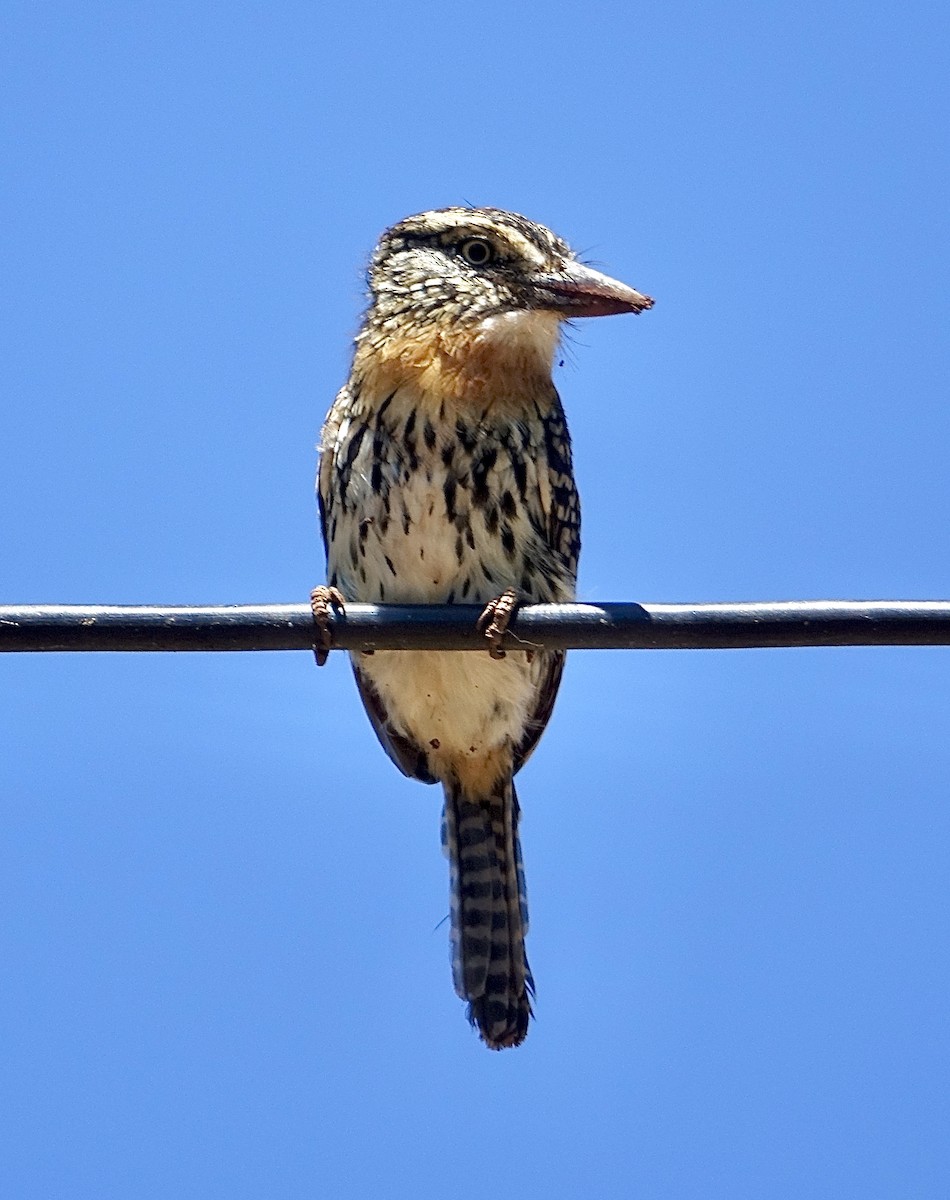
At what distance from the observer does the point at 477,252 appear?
619 cm

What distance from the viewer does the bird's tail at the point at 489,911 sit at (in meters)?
6.51

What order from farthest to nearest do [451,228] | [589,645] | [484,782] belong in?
1. [484,782]
2. [451,228]
3. [589,645]

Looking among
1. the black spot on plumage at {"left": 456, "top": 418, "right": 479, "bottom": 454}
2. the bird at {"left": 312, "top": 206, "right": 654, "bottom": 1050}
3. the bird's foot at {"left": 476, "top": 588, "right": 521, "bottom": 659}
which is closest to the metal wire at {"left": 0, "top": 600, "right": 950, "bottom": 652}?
the bird's foot at {"left": 476, "top": 588, "right": 521, "bottom": 659}

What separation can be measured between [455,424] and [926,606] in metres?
2.43

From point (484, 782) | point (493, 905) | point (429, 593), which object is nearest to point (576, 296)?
point (429, 593)

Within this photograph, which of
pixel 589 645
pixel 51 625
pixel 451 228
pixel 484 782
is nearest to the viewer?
pixel 51 625

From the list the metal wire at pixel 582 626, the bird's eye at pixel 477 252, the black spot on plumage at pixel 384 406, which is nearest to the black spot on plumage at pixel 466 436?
the black spot on plumage at pixel 384 406

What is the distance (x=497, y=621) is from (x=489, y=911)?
2.12 meters

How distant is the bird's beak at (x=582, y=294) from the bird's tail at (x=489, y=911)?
1964mm

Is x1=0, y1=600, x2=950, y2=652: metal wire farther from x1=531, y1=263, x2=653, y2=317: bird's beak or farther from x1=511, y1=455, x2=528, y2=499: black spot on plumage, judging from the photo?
x1=531, y1=263, x2=653, y2=317: bird's beak

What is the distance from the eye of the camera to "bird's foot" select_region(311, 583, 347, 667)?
162 inches

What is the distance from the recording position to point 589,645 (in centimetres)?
411

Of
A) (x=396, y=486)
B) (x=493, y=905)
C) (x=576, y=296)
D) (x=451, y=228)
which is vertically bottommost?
(x=493, y=905)

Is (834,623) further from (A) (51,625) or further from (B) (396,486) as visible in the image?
(B) (396,486)
